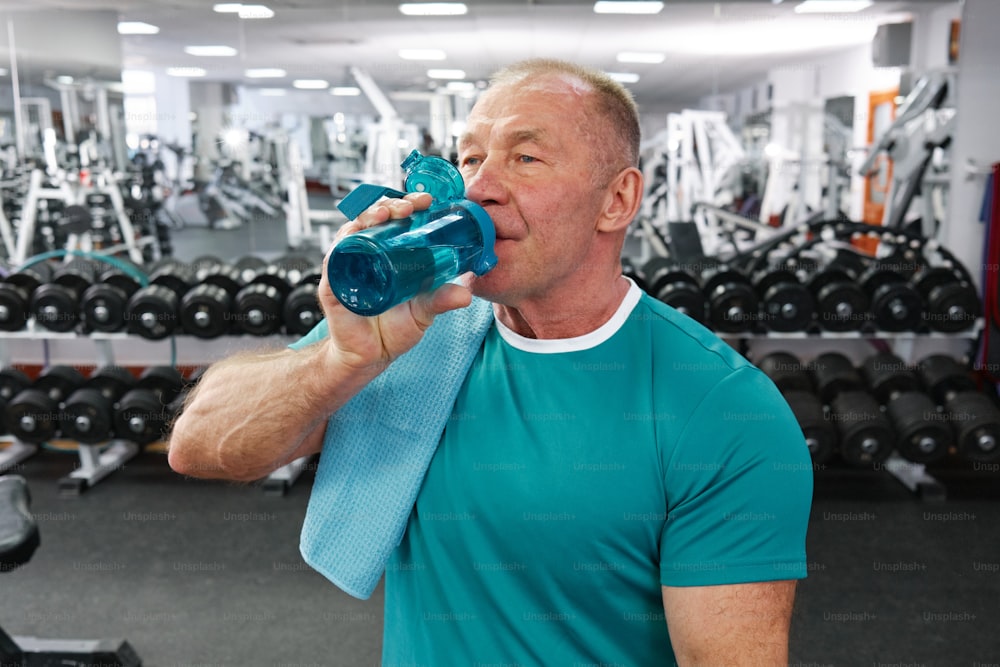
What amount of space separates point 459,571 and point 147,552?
2.76 meters

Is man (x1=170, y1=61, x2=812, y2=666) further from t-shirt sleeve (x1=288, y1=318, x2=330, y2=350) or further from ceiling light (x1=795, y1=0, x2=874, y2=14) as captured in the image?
ceiling light (x1=795, y1=0, x2=874, y2=14)

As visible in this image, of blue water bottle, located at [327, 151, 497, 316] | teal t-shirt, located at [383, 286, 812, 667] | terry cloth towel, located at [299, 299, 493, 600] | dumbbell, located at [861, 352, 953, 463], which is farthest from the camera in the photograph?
dumbbell, located at [861, 352, 953, 463]

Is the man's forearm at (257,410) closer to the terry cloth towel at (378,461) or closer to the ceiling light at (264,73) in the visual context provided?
the terry cloth towel at (378,461)

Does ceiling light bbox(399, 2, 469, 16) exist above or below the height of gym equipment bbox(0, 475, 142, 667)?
above

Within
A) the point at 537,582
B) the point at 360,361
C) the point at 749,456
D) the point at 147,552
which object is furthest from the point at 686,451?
the point at 147,552

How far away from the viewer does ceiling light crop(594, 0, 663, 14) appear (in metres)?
4.89

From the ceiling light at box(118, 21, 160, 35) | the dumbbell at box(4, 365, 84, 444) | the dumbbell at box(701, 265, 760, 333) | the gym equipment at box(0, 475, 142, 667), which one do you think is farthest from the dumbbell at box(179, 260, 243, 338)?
the dumbbell at box(701, 265, 760, 333)

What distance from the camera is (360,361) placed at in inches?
32.6

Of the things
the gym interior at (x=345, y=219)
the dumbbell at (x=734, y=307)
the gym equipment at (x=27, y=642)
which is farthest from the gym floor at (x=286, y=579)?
the dumbbell at (x=734, y=307)

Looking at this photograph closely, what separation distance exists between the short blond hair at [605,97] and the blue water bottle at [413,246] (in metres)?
0.23

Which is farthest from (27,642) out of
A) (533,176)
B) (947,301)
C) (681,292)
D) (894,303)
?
(947,301)

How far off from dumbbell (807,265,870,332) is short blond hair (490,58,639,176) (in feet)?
10.1

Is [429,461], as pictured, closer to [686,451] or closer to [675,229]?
[686,451]

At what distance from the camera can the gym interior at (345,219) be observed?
295 cm
